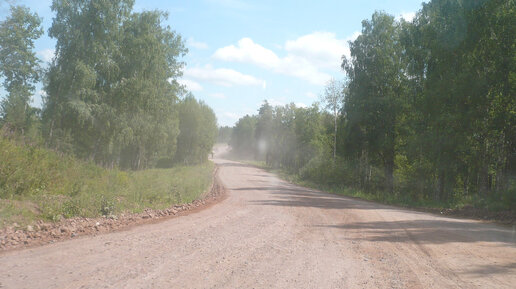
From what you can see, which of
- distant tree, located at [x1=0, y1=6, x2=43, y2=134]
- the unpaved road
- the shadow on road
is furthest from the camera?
distant tree, located at [x1=0, y1=6, x2=43, y2=134]

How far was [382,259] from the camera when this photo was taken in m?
6.59

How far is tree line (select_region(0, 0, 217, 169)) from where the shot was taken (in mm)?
26031

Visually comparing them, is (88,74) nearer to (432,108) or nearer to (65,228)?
(65,228)

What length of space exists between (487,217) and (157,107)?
25883 mm

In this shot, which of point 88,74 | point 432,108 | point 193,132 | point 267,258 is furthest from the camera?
point 193,132

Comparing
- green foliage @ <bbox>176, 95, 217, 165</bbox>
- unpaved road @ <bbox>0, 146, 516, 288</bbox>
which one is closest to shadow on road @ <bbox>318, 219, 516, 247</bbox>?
unpaved road @ <bbox>0, 146, 516, 288</bbox>

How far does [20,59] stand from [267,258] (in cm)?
3062

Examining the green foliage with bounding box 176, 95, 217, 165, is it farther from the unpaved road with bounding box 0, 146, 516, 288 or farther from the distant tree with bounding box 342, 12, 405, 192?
the unpaved road with bounding box 0, 146, 516, 288

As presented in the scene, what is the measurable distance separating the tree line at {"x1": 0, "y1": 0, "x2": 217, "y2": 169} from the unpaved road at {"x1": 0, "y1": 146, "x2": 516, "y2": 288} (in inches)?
753

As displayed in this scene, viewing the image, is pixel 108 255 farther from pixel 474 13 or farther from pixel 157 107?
pixel 157 107

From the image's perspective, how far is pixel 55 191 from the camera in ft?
34.5

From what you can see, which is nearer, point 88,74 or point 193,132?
point 88,74

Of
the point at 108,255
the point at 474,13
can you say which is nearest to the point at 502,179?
the point at 474,13

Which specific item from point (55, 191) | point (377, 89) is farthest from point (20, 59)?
point (377, 89)
